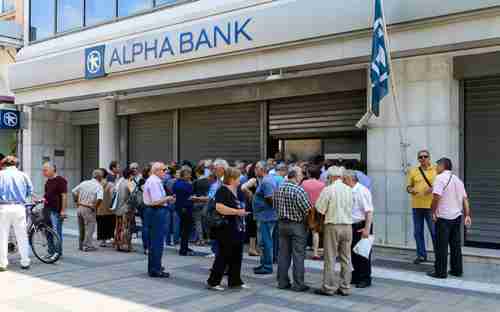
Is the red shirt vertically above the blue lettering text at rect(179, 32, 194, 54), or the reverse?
the blue lettering text at rect(179, 32, 194, 54)

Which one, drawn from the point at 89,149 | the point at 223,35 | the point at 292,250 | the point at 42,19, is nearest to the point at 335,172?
the point at 292,250

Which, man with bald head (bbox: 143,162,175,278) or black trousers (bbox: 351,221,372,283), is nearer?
black trousers (bbox: 351,221,372,283)

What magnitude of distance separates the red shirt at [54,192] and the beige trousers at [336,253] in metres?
5.22

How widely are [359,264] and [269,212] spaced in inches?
62.9

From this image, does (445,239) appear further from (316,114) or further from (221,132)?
(221,132)

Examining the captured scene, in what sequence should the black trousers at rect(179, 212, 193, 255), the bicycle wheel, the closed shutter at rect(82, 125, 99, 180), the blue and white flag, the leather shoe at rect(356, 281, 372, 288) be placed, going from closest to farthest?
1. the leather shoe at rect(356, 281, 372, 288)
2. the blue and white flag
3. the bicycle wheel
4. the black trousers at rect(179, 212, 193, 255)
5. the closed shutter at rect(82, 125, 99, 180)

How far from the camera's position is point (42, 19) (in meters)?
17.2

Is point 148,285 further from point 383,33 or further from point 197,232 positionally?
point 383,33

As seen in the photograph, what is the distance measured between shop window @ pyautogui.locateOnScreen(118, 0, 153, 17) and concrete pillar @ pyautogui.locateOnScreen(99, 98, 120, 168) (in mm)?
2874

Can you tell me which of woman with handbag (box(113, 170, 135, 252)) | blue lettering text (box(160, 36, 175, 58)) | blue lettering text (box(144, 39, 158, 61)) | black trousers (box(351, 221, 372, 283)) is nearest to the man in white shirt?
black trousers (box(351, 221, 372, 283))

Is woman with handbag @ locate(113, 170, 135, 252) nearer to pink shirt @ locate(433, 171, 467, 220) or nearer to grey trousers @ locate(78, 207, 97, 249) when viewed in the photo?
grey trousers @ locate(78, 207, 97, 249)

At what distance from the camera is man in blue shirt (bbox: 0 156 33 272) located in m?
8.05

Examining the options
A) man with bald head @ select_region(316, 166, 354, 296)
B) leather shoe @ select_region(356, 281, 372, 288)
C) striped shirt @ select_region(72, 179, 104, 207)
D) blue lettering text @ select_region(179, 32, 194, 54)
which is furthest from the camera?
blue lettering text @ select_region(179, 32, 194, 54)

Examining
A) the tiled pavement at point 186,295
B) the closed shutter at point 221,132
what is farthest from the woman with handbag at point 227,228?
the closed shutter at point 221,132
